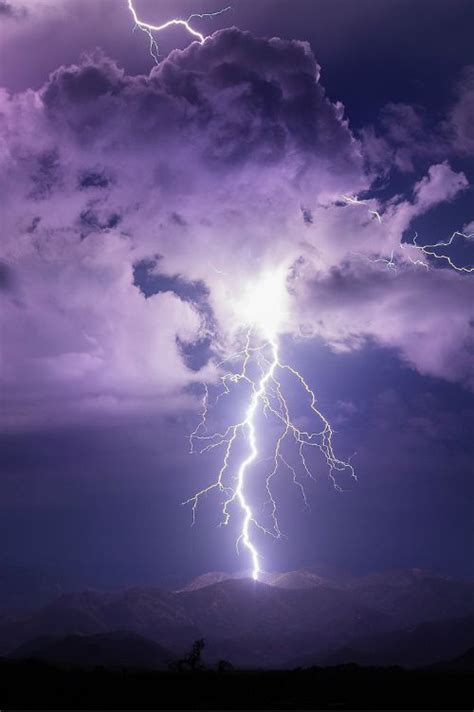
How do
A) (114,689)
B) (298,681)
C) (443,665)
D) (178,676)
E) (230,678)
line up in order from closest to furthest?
(114,689), (298,681), (230,678), (178,676), (443,665)

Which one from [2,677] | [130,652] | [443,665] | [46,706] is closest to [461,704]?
[46,706]

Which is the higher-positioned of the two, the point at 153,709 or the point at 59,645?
the point at 153,709

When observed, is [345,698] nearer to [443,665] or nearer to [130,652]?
[443,665]

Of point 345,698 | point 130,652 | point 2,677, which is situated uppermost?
point 345,698

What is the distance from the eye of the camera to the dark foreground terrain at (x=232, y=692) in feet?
70.7

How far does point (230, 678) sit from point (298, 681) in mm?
4461

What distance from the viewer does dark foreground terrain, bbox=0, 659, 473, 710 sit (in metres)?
21.6

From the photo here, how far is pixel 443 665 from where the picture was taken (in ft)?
420

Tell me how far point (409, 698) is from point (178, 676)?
16197 millimetres

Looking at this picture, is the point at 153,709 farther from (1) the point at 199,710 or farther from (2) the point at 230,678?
(2) the point at 230,678

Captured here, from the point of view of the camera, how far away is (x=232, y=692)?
25797 mm

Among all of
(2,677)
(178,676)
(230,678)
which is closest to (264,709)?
(230,678)

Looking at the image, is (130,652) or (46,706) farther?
(130,652)

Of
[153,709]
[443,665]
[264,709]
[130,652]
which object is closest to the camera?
[264,709]
